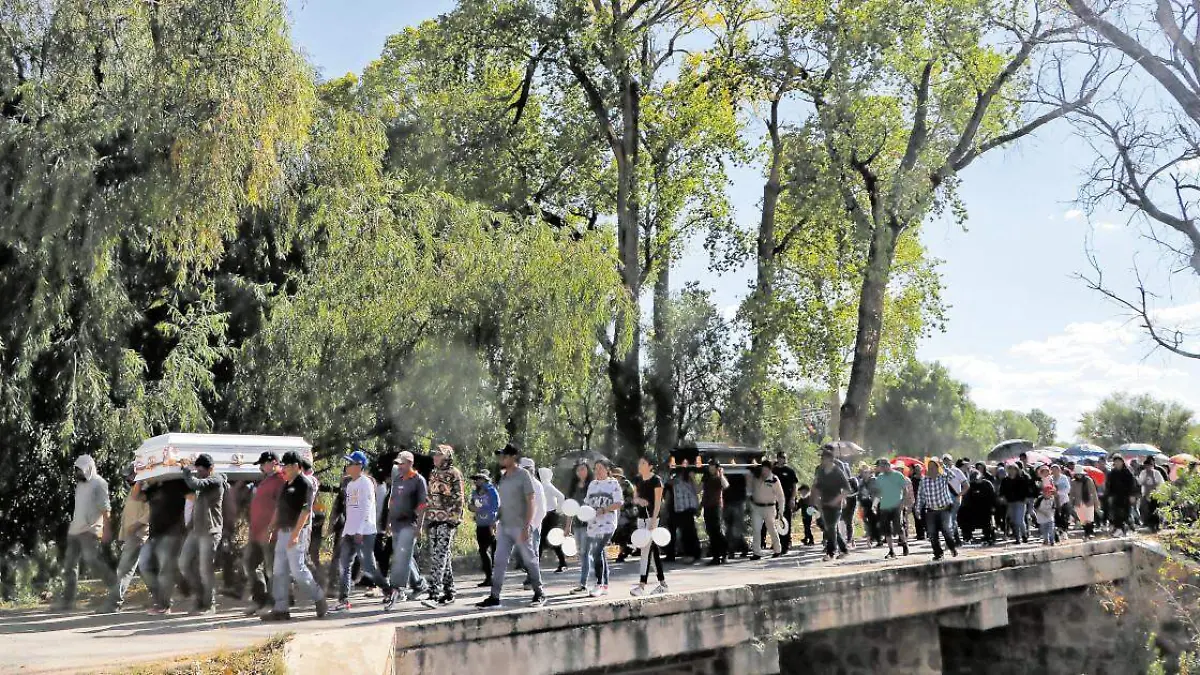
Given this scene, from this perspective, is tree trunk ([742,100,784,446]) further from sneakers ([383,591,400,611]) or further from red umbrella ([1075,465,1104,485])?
sneakers ([383,591,400,611])

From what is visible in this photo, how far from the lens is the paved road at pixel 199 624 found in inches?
290

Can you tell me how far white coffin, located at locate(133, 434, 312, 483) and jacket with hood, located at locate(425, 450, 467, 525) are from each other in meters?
1.90

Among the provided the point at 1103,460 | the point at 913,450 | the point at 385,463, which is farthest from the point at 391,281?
the point at 913,450

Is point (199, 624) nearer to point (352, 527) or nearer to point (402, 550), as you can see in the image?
point (352, 527)

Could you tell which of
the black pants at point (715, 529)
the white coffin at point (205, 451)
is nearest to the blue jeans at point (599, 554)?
the white coffin at point (205, 451)

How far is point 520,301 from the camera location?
17844 mm

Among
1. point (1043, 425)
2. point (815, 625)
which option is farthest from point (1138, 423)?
point (815, 625)

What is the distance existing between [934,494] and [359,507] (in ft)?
27.7

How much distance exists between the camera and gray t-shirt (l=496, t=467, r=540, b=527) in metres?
10.4

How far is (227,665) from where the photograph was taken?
656cm

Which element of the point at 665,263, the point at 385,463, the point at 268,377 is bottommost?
the point at 385,463

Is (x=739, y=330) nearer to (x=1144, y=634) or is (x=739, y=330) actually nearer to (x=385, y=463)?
(x=1144, y=634)

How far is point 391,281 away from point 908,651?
926 cm

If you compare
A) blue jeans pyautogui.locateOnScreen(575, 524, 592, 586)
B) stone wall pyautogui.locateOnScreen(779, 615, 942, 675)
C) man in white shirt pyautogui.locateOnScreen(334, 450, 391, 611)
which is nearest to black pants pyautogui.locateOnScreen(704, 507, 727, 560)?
stone wall pyautogui.locateOnScreen(779, 615, 942, 675)
